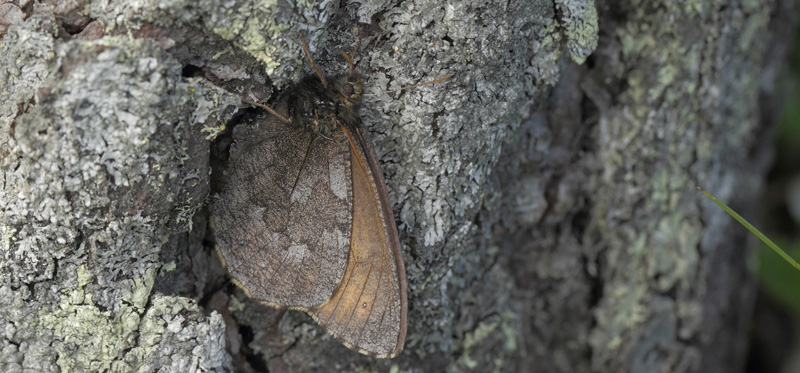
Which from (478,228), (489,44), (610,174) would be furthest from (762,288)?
(489,44)

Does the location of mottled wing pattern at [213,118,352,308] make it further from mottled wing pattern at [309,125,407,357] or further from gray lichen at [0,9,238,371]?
gray lichen at [0,9,238,371]

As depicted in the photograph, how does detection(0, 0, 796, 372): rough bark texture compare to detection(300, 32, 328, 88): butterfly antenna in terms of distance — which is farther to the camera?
detection(300, 32, 328, 88): butterfly antenna

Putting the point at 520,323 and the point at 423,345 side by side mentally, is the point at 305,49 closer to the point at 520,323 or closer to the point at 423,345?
the point at 423,345

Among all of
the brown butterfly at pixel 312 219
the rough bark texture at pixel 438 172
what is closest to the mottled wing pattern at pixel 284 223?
the brown butterfly at pixel 312 219

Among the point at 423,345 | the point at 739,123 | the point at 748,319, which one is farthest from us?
the point at 748,319

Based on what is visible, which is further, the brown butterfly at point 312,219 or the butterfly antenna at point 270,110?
the brown butterfly at point 312,219

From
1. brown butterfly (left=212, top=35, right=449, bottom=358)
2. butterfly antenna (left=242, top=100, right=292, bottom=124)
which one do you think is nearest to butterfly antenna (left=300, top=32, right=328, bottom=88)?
brown butterfly (left=212, top=35, right=449, bottom=358)

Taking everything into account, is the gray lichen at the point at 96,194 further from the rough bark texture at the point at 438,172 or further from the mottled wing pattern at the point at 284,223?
the mottled wing pattern at the point at 284,223
